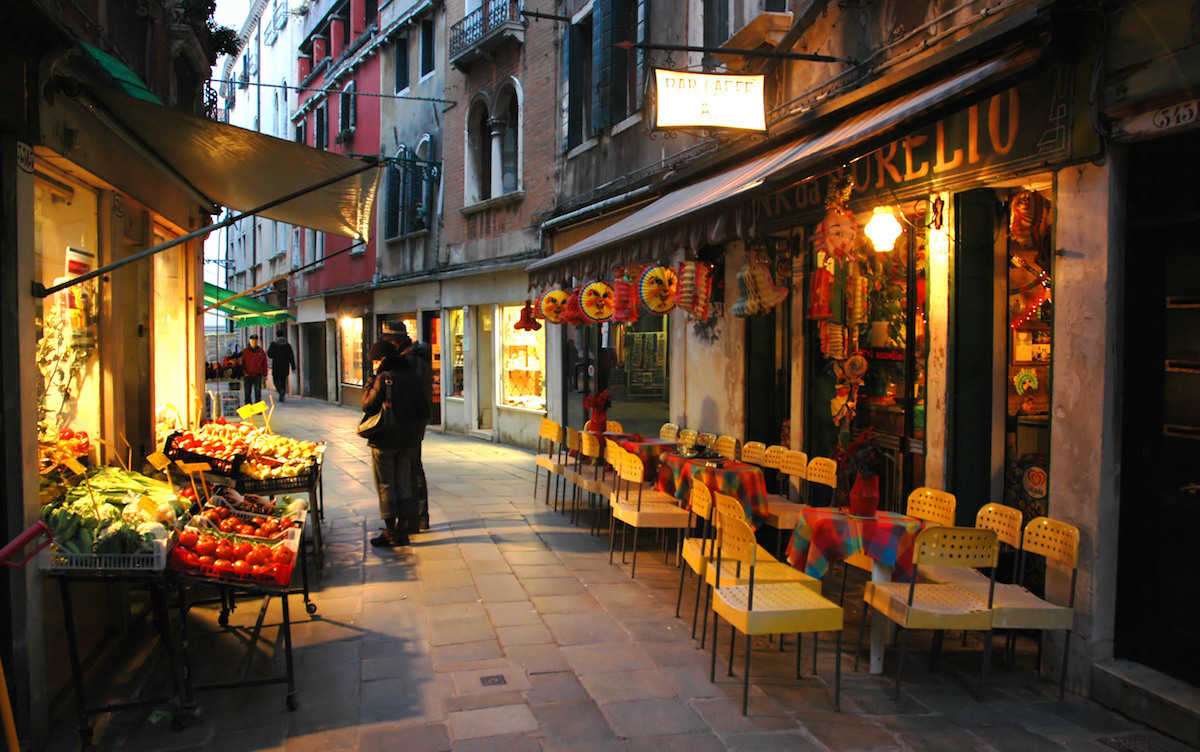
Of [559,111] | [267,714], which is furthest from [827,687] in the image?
[559,111]

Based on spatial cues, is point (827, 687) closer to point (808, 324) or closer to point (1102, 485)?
point (1102, 485)

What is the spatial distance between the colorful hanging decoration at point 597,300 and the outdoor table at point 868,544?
14.6 ft

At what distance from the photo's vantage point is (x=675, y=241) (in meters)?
7.08

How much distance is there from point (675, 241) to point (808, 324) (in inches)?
66.2

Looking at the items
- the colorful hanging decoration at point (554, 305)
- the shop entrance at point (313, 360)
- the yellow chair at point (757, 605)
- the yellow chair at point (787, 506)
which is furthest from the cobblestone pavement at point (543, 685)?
the shop entrance at point (313, 360)

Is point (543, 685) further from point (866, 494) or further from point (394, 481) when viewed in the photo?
point (394, 481)

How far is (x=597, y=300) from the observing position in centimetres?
911

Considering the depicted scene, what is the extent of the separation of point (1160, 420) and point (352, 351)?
21513mm

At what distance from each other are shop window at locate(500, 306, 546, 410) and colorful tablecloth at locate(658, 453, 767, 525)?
810cm

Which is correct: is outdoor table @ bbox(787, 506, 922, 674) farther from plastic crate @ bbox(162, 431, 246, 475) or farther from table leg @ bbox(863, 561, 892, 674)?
plastic crate @ bbox(162, 431, 246, 475)

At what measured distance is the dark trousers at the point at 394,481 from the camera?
732 cm

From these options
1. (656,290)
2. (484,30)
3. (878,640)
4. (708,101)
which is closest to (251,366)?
(484,30)

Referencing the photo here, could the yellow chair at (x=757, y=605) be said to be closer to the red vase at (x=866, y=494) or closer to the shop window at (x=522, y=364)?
the red vase at (x=866, y=494)

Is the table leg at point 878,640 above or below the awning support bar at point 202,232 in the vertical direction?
below
